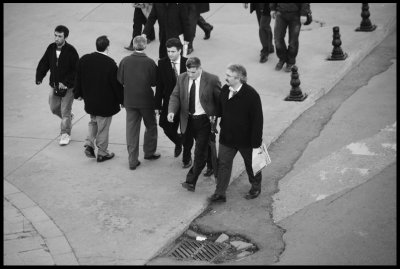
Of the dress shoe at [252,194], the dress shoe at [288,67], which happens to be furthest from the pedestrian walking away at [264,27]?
the dress shoe at [252,194]

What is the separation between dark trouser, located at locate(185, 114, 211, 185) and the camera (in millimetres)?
9289

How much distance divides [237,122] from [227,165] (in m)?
0.61

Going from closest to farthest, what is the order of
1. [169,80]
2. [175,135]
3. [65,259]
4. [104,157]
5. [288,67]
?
[65,259] < [169,80] < [175,135] < [104,157] < [288,67]

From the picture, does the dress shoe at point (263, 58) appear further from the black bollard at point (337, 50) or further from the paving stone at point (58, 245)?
the paving stone at point (58, 245)

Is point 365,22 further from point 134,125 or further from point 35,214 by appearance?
point 35,214

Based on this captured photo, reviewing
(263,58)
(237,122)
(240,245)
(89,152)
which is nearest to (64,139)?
(89,152)

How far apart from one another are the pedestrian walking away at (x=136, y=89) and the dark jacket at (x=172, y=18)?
419 centimetres

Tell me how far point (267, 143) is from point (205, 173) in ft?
4.37

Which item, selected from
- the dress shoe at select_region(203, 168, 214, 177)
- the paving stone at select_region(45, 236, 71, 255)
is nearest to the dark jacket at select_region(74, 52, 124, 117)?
the dress shoe at select_region(203, 168, 214, 177)

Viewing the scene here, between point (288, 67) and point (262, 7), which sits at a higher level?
point (262, 7)

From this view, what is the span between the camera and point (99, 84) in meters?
10.0

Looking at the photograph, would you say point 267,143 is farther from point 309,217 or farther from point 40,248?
point 40,248

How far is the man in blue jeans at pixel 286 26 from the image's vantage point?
13.2 meters

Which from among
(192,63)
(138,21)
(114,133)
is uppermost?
(192,63)
